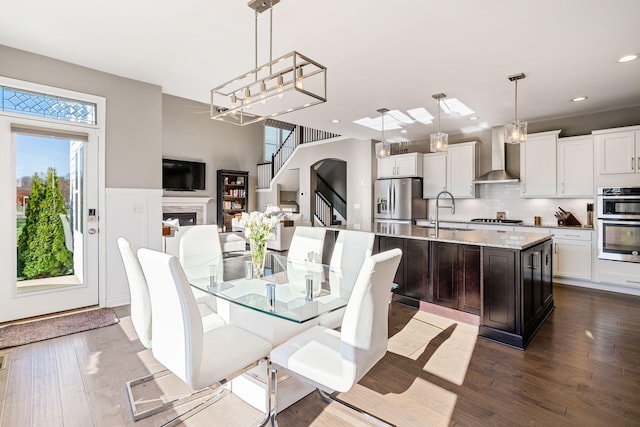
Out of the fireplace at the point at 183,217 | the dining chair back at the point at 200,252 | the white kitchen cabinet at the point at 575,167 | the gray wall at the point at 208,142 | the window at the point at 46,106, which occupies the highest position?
the gray wall at the point at 208,142

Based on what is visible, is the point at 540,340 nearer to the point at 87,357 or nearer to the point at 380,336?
the point at 380,336

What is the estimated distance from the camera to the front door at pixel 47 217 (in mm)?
3221

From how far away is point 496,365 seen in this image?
254 cm

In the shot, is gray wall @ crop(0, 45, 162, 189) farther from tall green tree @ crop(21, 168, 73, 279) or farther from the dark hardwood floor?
the dark hardwood floor

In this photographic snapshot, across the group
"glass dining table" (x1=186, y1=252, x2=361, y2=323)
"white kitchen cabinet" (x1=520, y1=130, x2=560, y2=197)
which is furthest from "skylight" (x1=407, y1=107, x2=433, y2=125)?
"glass dining table" (x1=186, y1=252, x2=361, y2=323)

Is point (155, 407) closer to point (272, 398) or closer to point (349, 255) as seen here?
point (272, 398)

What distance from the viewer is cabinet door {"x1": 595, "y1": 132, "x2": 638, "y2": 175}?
4.43 m

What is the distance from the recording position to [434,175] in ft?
21.8

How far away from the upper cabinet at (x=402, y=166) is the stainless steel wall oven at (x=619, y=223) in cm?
296

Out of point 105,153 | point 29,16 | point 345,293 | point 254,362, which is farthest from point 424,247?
point 29,16

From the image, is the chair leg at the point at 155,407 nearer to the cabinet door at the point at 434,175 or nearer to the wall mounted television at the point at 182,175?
the cabinet door at the point at 434,175

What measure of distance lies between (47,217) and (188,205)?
553 centimetres

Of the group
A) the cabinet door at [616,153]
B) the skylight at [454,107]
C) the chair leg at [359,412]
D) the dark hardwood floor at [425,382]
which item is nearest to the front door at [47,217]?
the dark hardwood floor at [425,382]

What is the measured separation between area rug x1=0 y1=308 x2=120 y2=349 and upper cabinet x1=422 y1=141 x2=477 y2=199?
5.84 m
